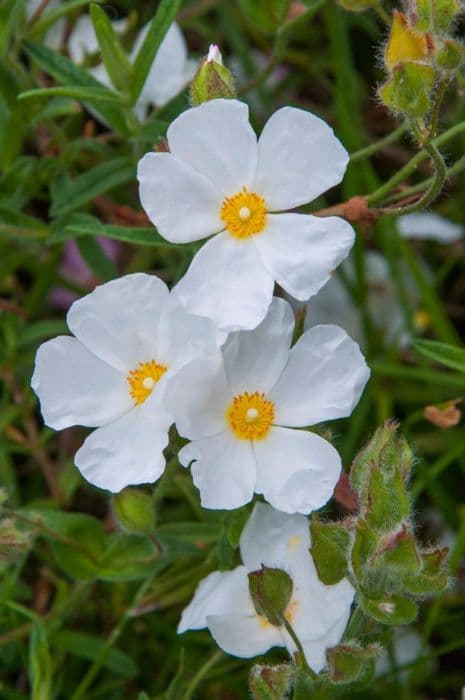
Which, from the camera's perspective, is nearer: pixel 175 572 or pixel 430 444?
pixel 175 572

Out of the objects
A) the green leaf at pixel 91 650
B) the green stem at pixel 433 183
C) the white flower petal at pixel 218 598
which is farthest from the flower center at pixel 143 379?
the green leaf at pixel 91 650

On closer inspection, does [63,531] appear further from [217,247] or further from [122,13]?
[122,13]

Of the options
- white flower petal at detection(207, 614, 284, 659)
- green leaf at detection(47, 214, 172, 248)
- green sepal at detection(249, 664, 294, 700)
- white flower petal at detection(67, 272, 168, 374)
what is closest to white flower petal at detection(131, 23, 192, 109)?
green leaf at detection(47, 214, 172, 248)

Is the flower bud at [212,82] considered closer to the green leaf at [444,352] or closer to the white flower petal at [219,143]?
the white flower petal at [219,143]

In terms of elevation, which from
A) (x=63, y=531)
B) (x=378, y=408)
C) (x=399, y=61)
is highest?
(x=399, y=61)

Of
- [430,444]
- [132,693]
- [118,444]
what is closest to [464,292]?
[430,444]

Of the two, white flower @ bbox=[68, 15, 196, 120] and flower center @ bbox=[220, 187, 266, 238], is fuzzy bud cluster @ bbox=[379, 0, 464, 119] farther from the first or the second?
white flower @ bbox=[68, 15, 196, 120]

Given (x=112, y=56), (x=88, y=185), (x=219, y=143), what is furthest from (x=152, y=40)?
(x=219, y=143)
